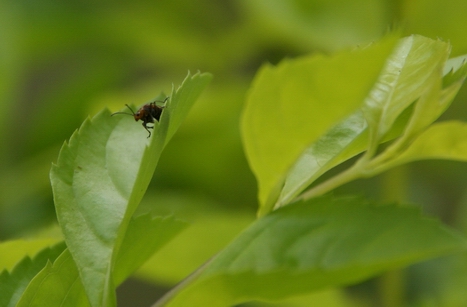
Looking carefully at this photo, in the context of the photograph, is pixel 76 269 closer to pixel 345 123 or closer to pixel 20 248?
pixel 20 248

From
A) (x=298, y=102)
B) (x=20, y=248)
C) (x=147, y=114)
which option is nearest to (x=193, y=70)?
(x=147, y=114)

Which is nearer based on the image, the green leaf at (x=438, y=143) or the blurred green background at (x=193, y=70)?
the green leaf at (x=438, y=143)

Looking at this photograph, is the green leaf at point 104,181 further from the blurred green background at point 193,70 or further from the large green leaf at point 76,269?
the blurred green background at point 193,70

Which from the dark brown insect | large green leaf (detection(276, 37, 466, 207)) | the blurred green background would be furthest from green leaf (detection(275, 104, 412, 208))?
the blurred green background

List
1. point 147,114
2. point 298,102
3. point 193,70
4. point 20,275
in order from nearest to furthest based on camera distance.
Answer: point 298,102 → point 20,275 → point 147,114 → point 193,70

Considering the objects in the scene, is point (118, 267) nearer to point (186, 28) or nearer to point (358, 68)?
point (358, 68)

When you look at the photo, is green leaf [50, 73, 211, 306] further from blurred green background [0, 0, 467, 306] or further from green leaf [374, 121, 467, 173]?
blurred green background [0, 0, 467, 306]

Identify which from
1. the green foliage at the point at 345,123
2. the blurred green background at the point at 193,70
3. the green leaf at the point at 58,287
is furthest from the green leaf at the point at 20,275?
the blurred green background at the point at 193,70
